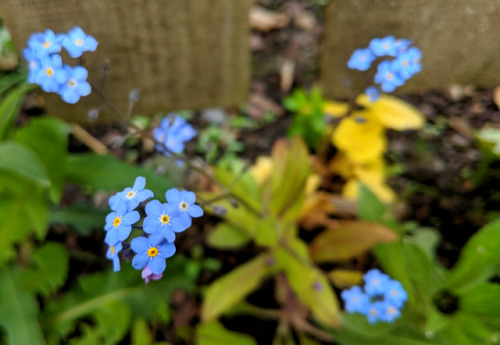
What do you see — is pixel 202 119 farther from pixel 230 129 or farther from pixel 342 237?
pixel 342 237

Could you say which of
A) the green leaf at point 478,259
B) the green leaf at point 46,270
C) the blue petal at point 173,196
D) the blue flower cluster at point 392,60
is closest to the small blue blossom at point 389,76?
the blue flower cluster at point 392,60

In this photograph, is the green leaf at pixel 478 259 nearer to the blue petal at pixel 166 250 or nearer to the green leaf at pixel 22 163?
the blue petal at pixel 166 250

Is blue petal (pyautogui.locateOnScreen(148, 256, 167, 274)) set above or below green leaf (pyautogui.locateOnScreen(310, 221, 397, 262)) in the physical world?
above

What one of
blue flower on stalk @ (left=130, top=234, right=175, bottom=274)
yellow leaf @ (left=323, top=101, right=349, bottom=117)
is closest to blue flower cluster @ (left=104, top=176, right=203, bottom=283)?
blue flower on stalk @ (left=130, top=234, right=175, bottom=274)

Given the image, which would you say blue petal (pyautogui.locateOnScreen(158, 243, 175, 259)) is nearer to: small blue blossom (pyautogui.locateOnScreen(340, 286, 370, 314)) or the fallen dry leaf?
small blue blossom (pyautogui.locateOnScreen(340, 286, 370, 314))

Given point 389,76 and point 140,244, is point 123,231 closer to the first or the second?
point 140,244

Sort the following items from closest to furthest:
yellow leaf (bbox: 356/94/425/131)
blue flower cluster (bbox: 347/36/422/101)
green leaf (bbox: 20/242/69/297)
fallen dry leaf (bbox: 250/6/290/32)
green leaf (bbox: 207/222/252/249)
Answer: blue flower cluster (bbox: 347/36/422/101) → green leaf (bbox: 20/242/69/297) → green leaf (bbox: 207/222/252/249) → yellow leaf (bbox: 356/94/425/131) → fallen dry leaf (bbox: 250/6/290/32)
